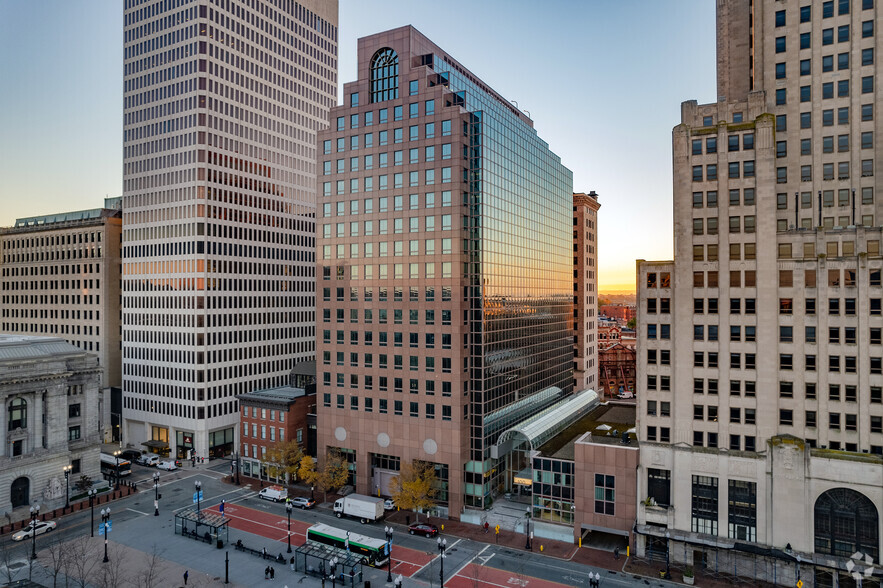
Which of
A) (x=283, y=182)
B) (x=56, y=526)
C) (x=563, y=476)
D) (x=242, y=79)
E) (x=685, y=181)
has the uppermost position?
(x=242, y=79)

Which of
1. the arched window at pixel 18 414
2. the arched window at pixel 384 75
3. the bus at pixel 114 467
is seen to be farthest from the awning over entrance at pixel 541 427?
the arched window at pixel 18 414

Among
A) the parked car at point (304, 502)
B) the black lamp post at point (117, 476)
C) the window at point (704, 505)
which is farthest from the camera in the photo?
the black lamp post at point (117, 476)

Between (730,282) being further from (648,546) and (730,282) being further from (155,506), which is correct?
(155,506)

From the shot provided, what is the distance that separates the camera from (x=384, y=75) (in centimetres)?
8012

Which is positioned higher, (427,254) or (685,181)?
(685,181)

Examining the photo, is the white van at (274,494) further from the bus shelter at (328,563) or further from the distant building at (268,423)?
the bus shelter at (328,563)

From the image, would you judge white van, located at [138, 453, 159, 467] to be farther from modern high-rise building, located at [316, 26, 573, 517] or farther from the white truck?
the white truck

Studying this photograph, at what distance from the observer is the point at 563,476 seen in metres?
67.7

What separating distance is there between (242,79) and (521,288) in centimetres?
6717

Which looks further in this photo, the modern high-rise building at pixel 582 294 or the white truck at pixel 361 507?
the modern high-rise building at pixel 582 294

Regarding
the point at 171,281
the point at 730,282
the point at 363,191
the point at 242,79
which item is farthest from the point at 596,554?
the point at 242,79

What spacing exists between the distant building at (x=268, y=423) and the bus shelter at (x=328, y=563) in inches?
1149

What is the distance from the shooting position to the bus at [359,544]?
192 feet

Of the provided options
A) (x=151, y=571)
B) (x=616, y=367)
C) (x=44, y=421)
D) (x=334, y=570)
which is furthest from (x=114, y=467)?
(x=616, y=367)
